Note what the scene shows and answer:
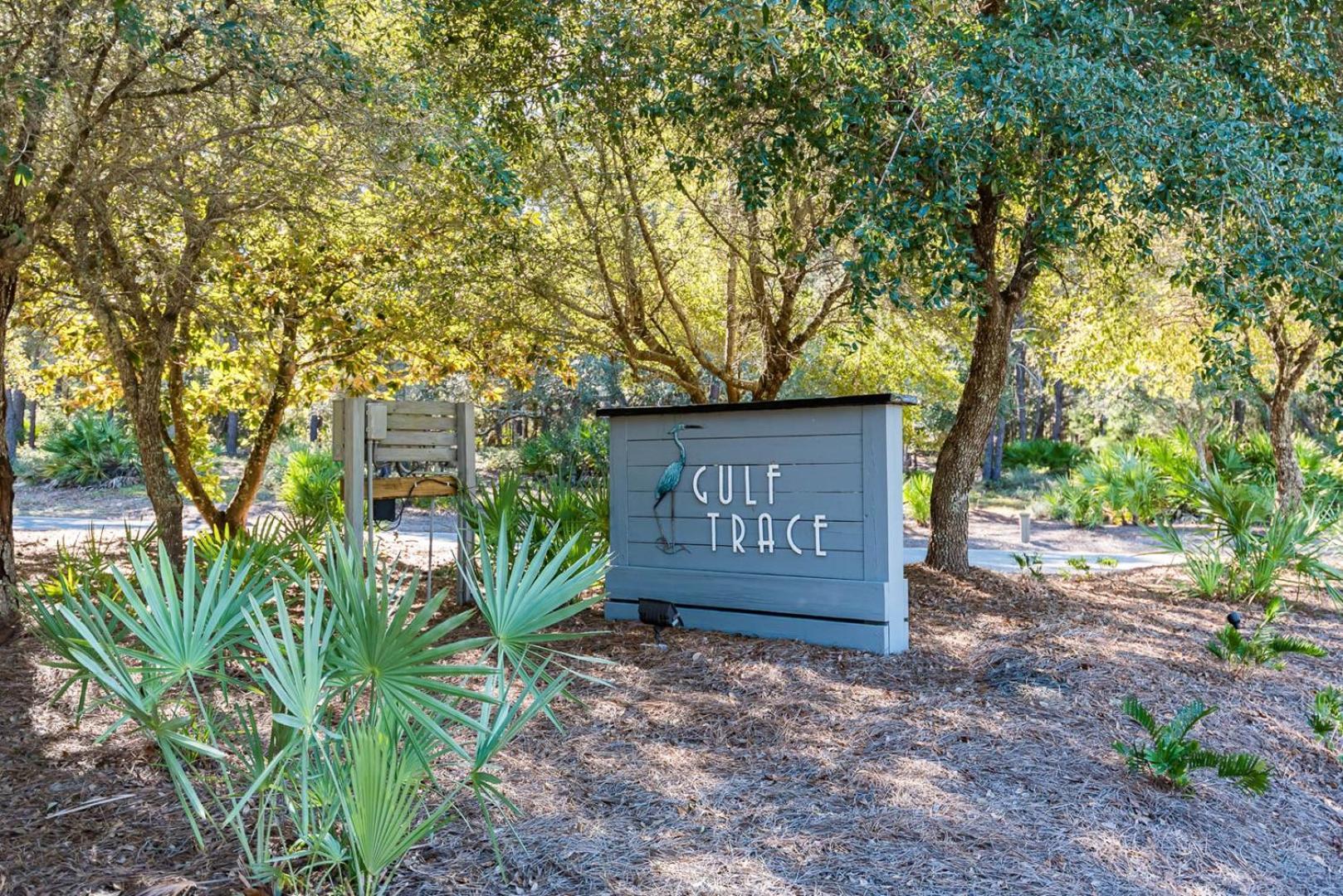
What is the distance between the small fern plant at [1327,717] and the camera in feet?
14.9

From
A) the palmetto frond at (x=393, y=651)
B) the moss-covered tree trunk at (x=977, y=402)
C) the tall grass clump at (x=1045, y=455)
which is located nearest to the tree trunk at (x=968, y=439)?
the moss-covered tree trunk at (x=977, y=402)

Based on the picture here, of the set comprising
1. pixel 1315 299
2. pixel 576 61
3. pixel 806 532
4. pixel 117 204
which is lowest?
pixel 806 532

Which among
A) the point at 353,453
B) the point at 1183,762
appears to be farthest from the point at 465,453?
the point at 1183,762

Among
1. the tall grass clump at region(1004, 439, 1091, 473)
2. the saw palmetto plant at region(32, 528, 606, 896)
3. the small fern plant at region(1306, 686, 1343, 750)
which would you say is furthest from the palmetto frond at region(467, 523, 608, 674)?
the tall grass clump at region(1004, 439, 1091, 473)

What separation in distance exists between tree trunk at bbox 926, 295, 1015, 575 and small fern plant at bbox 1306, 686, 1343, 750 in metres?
3.40

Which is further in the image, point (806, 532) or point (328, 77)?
point (806, 532)

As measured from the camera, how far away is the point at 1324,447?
19.0m

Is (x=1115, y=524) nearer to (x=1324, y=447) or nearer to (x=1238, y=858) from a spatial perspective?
(x=1324, y=447)

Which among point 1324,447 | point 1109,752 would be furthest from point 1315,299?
point 1324,447

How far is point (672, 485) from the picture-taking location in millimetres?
6621

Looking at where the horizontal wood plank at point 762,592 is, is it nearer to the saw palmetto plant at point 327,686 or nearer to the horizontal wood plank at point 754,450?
the horizontal wood plank at point 754,450

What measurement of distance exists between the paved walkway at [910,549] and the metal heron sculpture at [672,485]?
283 cm

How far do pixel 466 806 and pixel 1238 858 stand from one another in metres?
2.67

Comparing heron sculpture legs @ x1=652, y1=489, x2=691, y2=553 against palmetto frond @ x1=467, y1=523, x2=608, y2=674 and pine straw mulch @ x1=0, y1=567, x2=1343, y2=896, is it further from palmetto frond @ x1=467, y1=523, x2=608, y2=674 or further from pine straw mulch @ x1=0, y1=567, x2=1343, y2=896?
palmetto frond @ x1=467, y1=523, x2=608, y2=674
